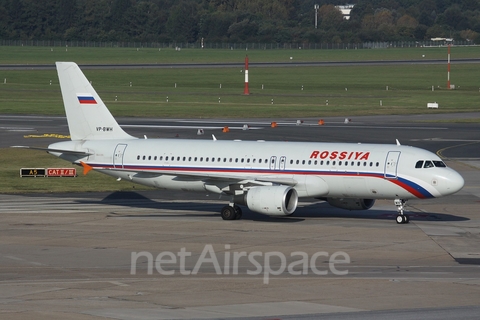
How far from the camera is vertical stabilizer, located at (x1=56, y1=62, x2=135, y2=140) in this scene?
5109 centimetres

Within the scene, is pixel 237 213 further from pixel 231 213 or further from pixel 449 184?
pixel 449 184

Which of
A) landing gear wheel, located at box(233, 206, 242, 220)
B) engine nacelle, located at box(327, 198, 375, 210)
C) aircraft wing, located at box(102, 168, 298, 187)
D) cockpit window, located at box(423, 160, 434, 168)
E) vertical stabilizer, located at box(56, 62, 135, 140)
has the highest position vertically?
vertical stabilizer, located at box(56, 62, 135, 140)

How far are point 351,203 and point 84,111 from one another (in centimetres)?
1674

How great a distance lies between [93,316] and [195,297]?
423cm

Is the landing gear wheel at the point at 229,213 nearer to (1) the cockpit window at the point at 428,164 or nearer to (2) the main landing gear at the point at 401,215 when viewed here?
(2) the main landing gear at the point at 401,215

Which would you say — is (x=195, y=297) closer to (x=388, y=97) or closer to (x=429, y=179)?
(x=429, y=179)

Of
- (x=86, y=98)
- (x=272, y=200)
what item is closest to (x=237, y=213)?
(x=272, y=200)

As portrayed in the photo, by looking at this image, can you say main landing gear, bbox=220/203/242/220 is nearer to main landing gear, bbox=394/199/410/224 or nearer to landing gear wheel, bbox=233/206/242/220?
landing gear wheel, bbox=233/206/242/220

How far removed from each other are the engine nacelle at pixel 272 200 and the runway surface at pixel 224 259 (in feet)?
3.06

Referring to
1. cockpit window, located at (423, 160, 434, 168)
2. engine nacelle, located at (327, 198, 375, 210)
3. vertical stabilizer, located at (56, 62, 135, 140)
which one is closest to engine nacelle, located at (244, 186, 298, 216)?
engine nacelle, located at (327, 198, 375, 210)

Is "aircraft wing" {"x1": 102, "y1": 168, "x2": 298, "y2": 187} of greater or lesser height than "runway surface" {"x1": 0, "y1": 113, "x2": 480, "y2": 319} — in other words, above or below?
above

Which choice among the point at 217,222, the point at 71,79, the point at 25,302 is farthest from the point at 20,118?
the point at 25,302
